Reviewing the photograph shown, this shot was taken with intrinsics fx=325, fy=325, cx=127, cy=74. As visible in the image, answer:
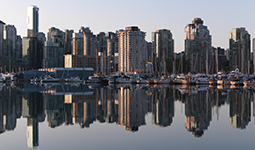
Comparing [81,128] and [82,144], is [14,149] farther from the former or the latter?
[81,128]

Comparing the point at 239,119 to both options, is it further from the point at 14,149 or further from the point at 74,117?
the point at 14,149

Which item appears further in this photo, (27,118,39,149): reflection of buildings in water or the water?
(27,118,39,149): reflection of buildings in water

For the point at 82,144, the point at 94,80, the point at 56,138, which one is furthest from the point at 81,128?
the point at 94,80

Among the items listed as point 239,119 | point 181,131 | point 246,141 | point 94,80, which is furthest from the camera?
point 94,80

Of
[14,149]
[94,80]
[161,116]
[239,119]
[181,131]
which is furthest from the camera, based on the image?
[94,80]

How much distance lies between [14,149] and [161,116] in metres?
14.3

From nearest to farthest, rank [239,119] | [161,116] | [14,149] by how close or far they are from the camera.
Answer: [14,149]
[239,119]
[161,116]

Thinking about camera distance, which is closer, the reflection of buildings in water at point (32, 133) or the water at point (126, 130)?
the water at point (126, 130)

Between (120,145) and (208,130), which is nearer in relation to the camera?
(120,145)

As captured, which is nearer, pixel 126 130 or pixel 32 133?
pixel 32 133

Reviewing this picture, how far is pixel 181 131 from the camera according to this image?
66.6ft

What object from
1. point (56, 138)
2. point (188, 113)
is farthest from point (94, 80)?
point (56, 138)

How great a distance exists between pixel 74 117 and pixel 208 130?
1090 cm

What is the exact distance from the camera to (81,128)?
70.4 ft
